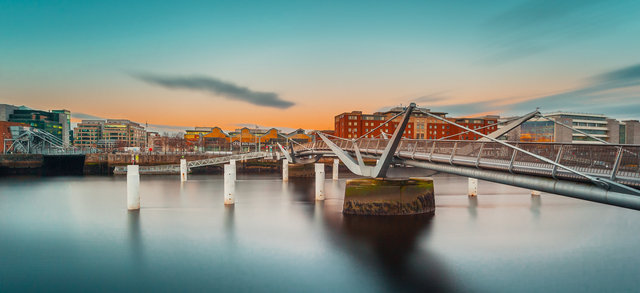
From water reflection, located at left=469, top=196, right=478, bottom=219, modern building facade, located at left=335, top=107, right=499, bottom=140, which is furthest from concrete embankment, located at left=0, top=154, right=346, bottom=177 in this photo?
water reflection, located at left=469, top=196, right=478, bottom=219

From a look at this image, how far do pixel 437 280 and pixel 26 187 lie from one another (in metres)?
42.3

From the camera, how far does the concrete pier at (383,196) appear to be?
2014 centimetres

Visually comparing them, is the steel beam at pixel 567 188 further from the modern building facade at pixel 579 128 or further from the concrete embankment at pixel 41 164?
the modern building facade at pixel 579 128

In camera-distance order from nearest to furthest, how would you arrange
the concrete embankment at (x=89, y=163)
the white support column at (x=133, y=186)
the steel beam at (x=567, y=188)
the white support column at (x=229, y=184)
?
1. the steel beam at (x=567, y=188)
2. the white support column at (x=133, y=186)
3. the white support column at (x=229, y=184)
4. the concrete embankment at (x=89, y=163)

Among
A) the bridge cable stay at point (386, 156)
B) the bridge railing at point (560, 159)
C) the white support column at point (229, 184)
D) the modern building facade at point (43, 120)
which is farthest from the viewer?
the modern building facade at point (43, 120)

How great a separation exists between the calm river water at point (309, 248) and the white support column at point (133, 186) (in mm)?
768

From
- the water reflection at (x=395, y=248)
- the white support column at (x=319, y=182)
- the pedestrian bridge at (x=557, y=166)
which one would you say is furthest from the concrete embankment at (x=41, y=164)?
the pedestrian bridge at (x=557, y=166)

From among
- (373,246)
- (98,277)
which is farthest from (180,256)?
(373,246)

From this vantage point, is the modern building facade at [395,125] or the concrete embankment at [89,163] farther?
the modern building facade at [395,125]

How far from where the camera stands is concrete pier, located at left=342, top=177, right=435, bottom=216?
66.1 feet

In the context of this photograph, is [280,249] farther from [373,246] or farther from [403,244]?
[403,244]

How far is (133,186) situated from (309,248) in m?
12.0

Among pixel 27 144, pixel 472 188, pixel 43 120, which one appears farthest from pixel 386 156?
pixel 43 120

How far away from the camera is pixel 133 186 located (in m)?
20.6
